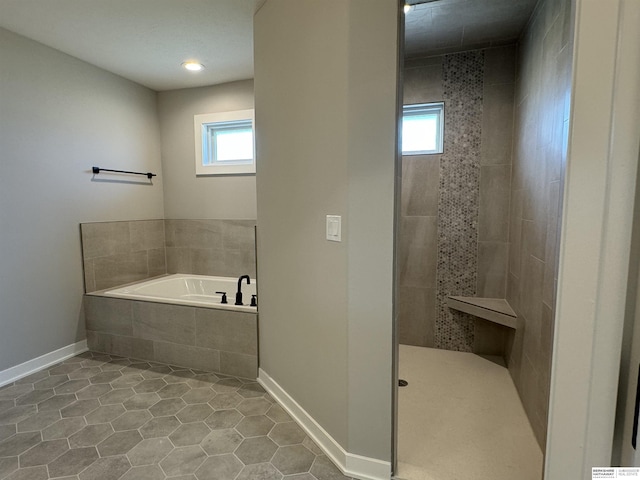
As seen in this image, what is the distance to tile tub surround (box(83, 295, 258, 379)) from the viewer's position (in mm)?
2492

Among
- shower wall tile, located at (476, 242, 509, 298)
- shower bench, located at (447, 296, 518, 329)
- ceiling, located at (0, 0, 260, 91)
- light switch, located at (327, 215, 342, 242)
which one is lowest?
shower bench, located at (447, 296, 518, 329)

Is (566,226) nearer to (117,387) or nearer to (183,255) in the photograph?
(117,387)

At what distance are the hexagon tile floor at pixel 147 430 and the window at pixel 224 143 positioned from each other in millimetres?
2086

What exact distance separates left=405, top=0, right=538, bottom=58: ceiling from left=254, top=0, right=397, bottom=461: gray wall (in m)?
1.05

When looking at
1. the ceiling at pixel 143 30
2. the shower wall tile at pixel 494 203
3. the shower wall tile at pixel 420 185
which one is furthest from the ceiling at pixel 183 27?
the shower wall tile at pixel 494 203

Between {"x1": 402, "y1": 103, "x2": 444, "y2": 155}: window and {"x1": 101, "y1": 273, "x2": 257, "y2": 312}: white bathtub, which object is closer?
{"x1": 402, "y1": 103, "x2": 444, "y2": 155}: window

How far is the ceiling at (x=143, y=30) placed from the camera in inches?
84.0

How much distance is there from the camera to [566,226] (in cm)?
52

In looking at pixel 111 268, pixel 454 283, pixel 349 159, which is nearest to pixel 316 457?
pixel 349 159

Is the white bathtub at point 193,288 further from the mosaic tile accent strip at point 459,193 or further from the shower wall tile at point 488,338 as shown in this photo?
the shower wall tile at point 488,338

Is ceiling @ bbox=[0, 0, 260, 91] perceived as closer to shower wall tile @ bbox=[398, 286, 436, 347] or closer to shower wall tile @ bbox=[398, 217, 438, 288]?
shower wall tile @ bbox=[398, 217, 438, 288]

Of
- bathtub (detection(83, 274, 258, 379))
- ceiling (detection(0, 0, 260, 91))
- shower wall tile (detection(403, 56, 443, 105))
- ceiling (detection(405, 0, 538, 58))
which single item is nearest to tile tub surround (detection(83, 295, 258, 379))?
bathtub (detection(83, 274, 258, 379))

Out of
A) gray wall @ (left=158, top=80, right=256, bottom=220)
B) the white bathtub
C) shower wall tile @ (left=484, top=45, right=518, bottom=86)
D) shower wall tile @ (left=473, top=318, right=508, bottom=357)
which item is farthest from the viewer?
gray wall @ (left=158, top=80, right=256, bottom=220)

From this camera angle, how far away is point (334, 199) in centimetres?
159
